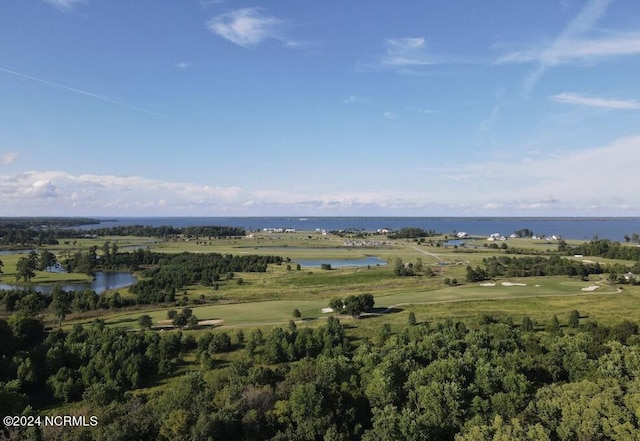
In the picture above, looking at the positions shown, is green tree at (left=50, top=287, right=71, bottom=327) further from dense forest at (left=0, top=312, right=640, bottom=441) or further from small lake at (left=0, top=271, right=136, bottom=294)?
small lake at (left=0, top=271, right=136, bottom=294)

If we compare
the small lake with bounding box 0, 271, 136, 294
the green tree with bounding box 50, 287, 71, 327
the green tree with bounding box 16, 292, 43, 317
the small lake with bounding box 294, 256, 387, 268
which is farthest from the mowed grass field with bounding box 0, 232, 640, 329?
the small lake with bounding box 294, 256, 387, 268

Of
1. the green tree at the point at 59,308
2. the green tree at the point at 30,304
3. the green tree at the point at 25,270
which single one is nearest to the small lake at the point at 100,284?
the green tree at the point at 25,270

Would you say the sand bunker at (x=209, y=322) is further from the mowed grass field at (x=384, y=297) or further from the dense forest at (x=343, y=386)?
the dense forest at (x=343, y=386)

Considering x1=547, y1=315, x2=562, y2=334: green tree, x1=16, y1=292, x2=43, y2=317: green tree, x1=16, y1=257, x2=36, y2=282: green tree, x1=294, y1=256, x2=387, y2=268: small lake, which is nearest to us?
x1=547, y1=315, x2=562, y2=334: green tree

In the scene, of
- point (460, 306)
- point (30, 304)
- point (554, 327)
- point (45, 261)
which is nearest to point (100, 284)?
point (45, 261)

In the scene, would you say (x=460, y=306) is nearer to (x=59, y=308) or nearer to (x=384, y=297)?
(x=384, y=297)
